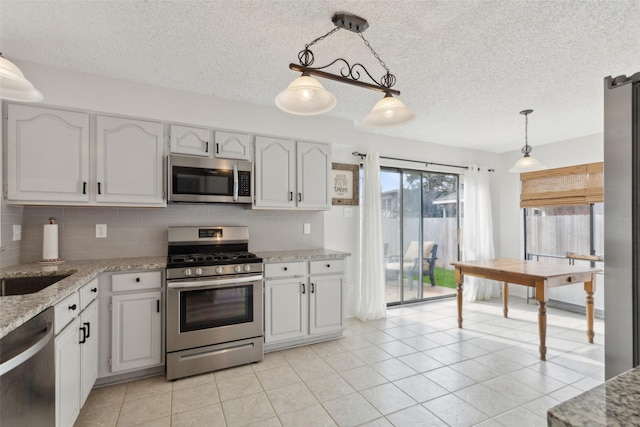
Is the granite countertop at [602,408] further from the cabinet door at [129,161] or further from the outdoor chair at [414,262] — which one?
the outdoor chair at [414,262]

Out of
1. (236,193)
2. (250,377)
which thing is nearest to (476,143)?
(236,193)

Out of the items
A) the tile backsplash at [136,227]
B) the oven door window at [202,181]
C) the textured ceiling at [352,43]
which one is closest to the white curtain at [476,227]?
the textured ceiling at [352,43]

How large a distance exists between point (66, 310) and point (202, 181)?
59.7 inches

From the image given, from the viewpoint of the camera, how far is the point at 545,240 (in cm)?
505

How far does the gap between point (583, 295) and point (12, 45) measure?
6.85 metres

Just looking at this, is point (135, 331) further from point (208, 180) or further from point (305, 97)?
point (305, 97)

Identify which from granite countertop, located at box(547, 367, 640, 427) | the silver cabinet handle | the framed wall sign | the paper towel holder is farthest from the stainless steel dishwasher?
the framed wall sign

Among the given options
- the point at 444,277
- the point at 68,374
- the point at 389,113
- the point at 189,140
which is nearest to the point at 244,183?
the point at 189,140

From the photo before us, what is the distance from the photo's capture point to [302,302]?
3205mm

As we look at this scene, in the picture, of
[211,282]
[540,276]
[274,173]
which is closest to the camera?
[211,282]

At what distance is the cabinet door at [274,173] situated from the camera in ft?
10.7

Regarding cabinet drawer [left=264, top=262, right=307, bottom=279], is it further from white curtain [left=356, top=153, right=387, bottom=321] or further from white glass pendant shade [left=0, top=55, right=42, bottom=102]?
white glass pendant shade [left=0, top=55, right=42, bottom=102]

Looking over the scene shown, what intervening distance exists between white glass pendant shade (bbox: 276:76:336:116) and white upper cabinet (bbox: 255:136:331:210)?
1.49 m

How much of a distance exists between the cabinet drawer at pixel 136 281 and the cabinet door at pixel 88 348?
0.18 m
